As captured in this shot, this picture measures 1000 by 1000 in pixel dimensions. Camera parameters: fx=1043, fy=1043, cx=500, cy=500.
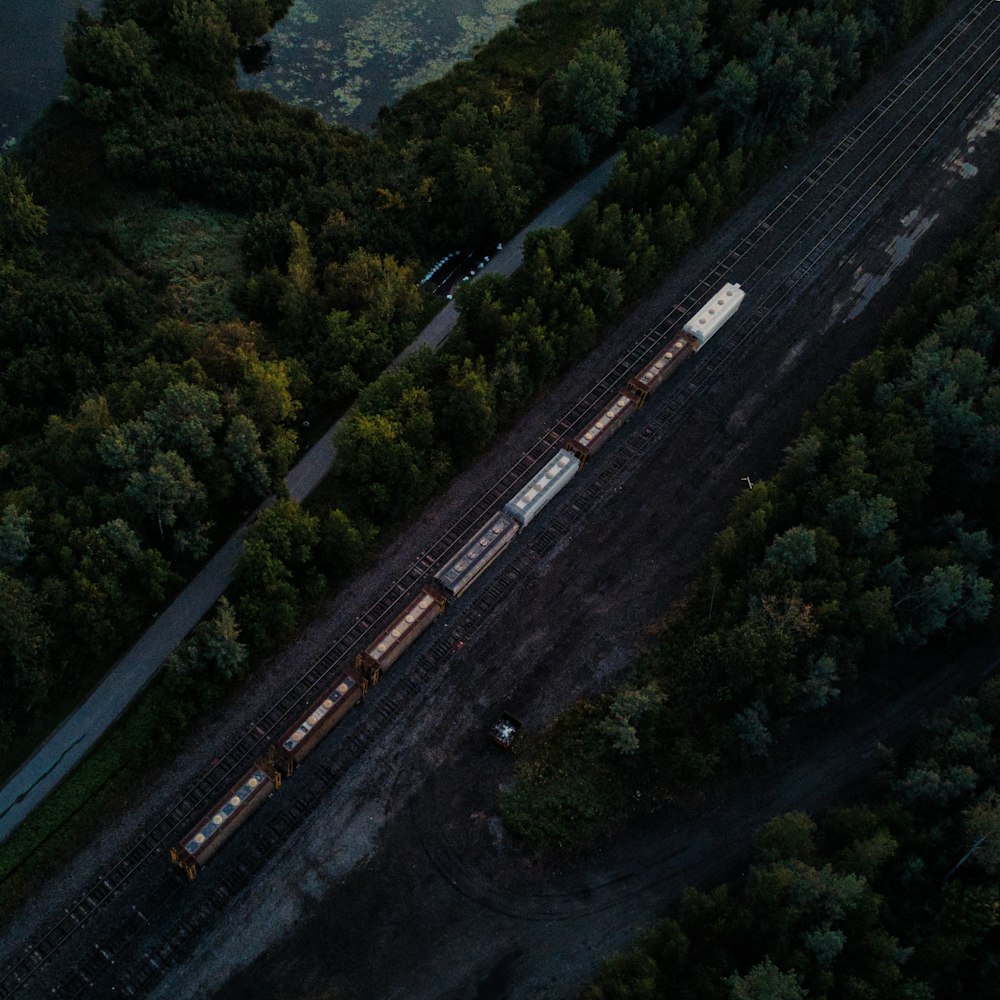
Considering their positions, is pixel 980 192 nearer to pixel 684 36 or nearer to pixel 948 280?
pixel 948 280

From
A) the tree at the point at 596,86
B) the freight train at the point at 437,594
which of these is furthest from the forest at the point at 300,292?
the freight train at the point at 437,594

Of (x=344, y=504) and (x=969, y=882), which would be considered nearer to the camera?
(x=969, y=882)

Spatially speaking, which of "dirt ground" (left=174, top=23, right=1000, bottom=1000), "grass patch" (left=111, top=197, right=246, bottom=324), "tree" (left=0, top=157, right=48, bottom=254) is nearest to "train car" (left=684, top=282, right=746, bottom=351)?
"dirt ground" (left=174, top=23, right=1000, bottom=1000)

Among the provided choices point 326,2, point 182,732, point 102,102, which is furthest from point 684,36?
point 182,732

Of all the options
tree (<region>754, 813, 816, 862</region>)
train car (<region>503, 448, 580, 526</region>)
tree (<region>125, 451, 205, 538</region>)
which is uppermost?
train car (<region>503, 448, 580, 526</region>)

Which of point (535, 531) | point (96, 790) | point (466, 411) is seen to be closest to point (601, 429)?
point (535, 531)

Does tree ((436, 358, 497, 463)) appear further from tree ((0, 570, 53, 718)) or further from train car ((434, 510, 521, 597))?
tree ((0, 570, 53, 718))
